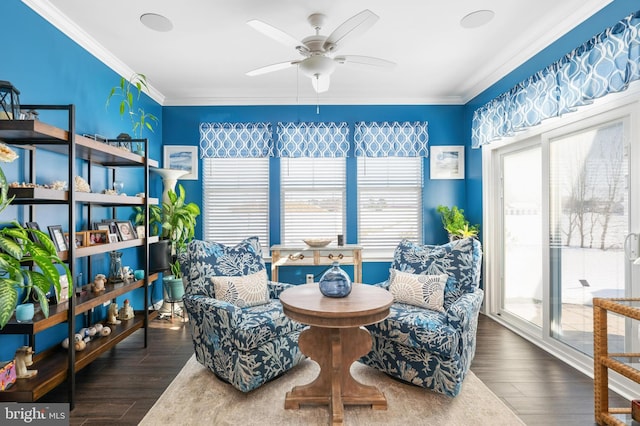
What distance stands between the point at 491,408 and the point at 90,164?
369 cm

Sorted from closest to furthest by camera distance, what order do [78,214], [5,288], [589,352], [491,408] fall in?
[5,288]
[491,408]
[589,352]
[78,214]

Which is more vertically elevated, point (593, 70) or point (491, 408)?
point (593, 70)

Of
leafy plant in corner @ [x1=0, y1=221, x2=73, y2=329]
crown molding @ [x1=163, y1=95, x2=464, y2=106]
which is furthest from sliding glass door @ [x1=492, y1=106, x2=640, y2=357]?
leafy plant in corner @ [x1=0, y1=221, x2=73, y2=329]

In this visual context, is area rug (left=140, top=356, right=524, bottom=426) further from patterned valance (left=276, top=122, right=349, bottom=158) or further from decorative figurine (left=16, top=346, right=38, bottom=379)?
patterned valance (left=276, top=122, right=349, bottom=158)

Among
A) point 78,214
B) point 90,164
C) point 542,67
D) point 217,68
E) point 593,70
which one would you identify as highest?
point 217,68

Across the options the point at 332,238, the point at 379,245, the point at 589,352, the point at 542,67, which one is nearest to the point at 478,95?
the point at 542,67

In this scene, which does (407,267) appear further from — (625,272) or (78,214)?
(78,214)

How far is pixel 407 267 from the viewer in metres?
2.94

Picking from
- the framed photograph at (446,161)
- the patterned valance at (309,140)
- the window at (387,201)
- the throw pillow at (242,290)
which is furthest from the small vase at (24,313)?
the framed photograph at (446,161)

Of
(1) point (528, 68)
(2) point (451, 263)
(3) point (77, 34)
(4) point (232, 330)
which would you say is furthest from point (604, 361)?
(3) point (77, 34)

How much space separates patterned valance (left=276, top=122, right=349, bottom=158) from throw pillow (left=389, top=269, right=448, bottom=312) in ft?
7.41

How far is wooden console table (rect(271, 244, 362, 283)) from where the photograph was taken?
413 centimetres

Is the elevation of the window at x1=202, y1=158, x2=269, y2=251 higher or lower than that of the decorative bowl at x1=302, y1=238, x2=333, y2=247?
higher

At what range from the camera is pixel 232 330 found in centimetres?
232
